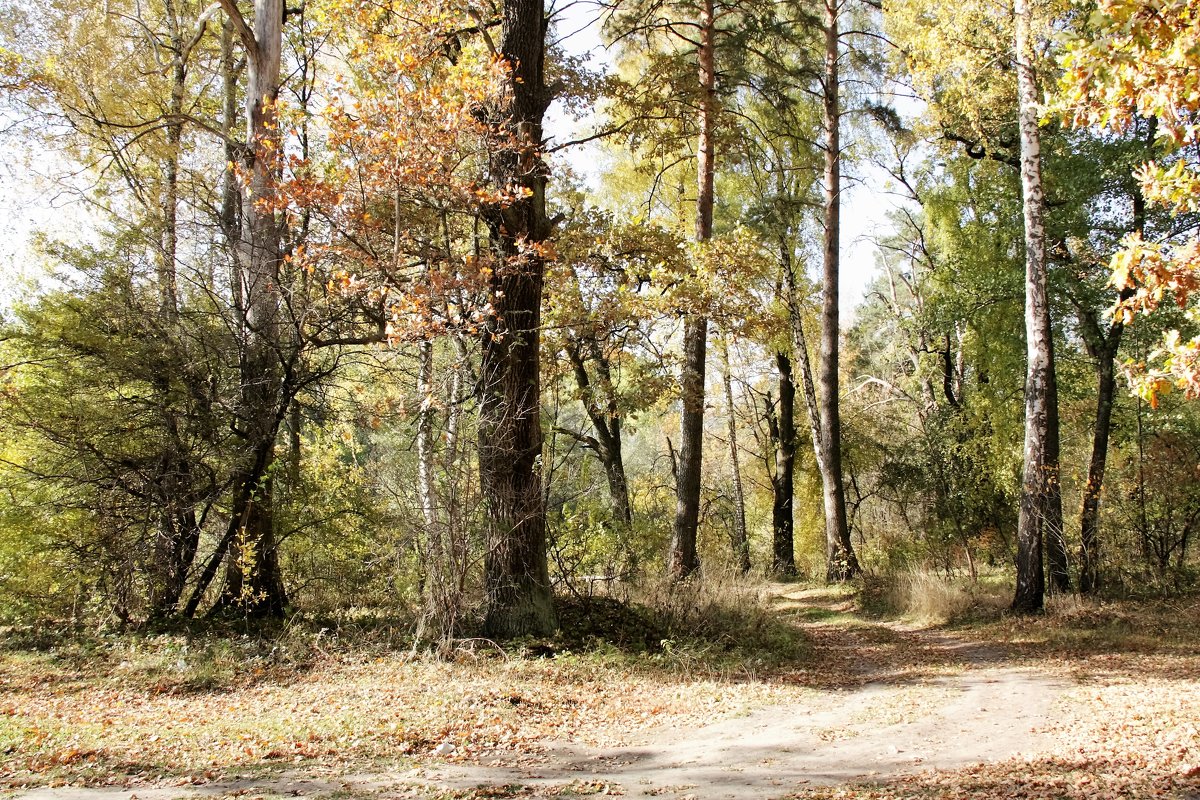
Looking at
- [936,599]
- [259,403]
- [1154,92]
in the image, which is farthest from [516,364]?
[936,599]

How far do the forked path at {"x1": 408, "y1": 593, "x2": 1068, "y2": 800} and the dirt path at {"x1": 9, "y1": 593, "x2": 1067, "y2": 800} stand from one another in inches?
0.5

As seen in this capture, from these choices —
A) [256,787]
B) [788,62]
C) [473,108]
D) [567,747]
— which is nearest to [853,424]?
[788,62]

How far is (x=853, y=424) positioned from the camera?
2183 centimetres

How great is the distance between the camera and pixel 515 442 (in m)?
8.34

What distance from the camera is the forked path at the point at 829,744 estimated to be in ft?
15.1

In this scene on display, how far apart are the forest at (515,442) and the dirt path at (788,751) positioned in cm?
5

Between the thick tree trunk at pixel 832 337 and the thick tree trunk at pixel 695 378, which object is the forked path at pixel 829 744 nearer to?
the thick tree trunk at pixel 695 378

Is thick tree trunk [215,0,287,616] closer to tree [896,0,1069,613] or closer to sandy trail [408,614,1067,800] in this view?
sandy trail [408,614,1067,800]

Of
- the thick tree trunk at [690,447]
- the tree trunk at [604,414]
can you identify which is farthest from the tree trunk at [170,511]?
the thick tree trunk at [690,447]

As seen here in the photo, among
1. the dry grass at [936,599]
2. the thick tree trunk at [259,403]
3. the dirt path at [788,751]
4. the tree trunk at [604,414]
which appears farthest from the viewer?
the tree trunk at [604,414]

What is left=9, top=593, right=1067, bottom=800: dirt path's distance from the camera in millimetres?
4391

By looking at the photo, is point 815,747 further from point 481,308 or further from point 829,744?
point 481,308

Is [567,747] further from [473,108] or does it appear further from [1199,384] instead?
[473,108]

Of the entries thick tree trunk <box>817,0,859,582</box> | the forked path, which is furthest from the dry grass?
the forked path
